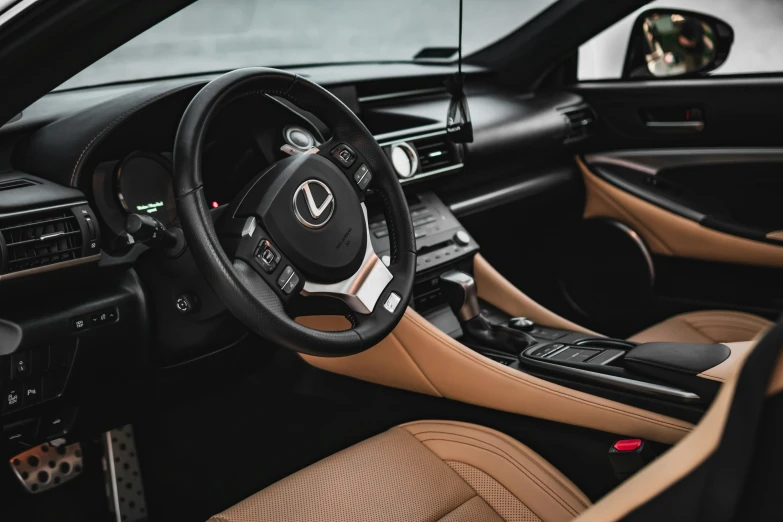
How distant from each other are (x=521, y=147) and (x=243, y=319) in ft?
5.05

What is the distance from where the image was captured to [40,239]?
126 cm

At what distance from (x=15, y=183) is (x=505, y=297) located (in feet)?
4.31

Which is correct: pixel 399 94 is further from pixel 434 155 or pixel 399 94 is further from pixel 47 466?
pixel 47 466

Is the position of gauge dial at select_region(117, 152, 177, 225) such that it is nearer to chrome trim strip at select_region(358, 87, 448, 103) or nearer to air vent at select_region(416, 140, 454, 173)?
Answer: air vent at select_region(416, 140, 454, 173)

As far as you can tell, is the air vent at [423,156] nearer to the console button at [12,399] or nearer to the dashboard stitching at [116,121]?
the dashboard stitching at [116,121]

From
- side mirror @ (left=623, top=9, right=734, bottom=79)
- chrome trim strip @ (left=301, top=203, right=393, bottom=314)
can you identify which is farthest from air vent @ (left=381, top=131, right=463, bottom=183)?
side mirror @ (left=623, top=9, right=734, bottom=79)

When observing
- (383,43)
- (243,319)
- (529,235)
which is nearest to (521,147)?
(529,235)

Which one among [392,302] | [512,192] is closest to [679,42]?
[512,192]

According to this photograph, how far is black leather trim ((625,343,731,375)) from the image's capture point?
1.31 m

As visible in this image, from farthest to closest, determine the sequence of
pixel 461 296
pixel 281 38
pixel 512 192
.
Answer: pixel 281 38 → pixel 512 192 → pixel 461 296

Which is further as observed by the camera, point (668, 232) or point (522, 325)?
point (668, 232)

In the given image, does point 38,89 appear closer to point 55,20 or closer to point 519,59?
point 55,20

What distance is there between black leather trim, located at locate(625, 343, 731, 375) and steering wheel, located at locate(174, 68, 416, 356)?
0.45 meters

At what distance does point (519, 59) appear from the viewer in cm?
266
